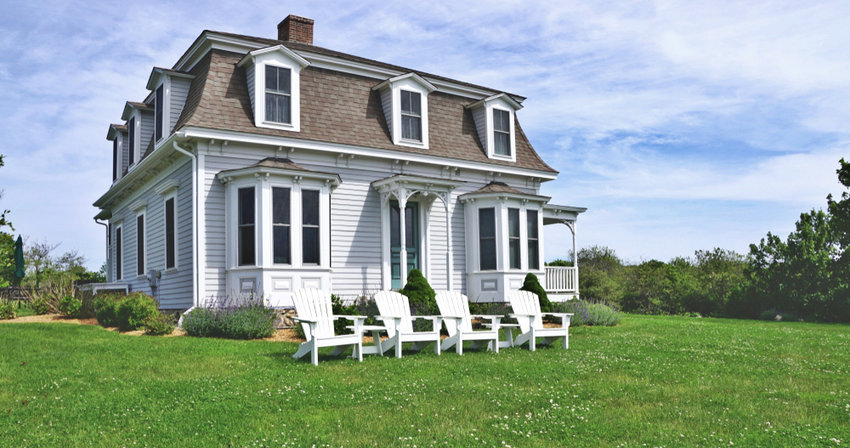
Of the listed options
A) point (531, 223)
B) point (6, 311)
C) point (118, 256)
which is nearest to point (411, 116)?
point (531, 223)

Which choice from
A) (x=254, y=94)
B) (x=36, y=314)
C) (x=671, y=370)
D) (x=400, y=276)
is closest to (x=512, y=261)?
(x=400, y=276)

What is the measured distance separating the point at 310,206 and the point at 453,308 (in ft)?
16.2

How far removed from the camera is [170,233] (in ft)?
54.1

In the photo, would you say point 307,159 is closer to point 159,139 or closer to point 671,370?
point 159,139

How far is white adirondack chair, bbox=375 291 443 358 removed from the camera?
1038 cm

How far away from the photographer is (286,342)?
476 inches

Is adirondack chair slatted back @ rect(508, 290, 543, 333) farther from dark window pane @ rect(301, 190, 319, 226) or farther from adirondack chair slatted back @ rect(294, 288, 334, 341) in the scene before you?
dark window pane @ rect(301, 190, 319, 226)

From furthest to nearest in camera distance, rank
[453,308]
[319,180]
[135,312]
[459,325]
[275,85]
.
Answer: [275,85] → [319,180] → [135,312] → [453,308] → [459,325]

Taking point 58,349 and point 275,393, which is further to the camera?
point 58,349

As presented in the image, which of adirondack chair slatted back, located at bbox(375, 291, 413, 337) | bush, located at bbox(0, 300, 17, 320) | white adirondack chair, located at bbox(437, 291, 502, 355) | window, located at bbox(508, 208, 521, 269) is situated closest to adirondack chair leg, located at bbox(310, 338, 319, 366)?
adirondack chair slatted back, located at bbox(375, 291, 413, 337)

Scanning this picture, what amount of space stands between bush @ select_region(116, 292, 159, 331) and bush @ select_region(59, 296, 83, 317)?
3983 millimetres

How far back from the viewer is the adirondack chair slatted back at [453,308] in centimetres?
1140

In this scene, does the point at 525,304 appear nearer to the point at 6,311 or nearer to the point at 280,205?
the point at 280,205

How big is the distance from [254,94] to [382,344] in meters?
7.63
